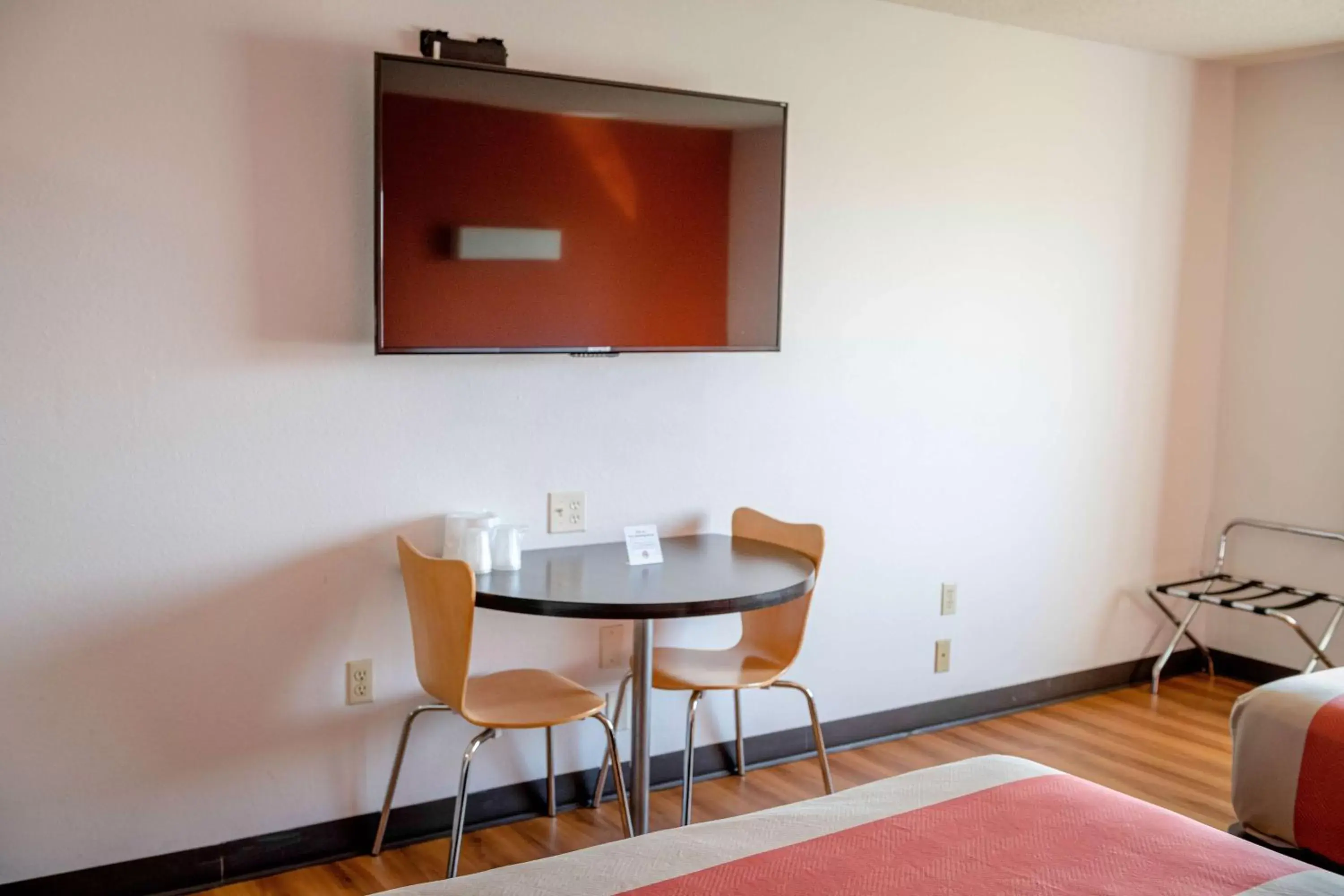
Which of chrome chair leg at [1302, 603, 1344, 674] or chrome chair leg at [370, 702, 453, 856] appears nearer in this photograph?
chrome chair leg at [370, 702, 453, 856]

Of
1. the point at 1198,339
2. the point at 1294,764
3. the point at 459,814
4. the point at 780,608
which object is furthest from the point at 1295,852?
the point at 1198,339

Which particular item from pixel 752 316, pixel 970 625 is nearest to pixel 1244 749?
pixel 970 625

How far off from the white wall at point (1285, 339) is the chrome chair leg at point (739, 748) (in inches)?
93.9

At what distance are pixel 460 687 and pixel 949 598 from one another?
6.61 ft

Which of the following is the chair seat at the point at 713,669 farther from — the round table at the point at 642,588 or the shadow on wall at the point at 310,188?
the shadow on wall at the point at 310,188

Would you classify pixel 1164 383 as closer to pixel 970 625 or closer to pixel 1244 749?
pixel 970 625

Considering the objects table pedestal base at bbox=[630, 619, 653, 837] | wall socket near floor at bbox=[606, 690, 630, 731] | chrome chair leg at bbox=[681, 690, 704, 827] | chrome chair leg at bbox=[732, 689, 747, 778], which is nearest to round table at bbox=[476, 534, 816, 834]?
table pedestal base at bbox=[630, 619, 653, 837]

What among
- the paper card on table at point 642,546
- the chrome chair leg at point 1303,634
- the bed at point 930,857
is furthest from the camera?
the chrome chair leg at point 1303,634

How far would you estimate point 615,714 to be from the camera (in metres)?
3.39

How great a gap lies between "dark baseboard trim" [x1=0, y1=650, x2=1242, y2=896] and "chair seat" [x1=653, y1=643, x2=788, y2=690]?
38 centimetres

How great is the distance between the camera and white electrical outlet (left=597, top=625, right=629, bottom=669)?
3402 mm

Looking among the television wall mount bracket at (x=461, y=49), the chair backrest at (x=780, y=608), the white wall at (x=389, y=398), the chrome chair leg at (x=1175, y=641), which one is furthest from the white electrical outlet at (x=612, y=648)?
the chrome chair leg at (x=1175, y=641)

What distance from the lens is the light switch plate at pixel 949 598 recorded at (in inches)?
163

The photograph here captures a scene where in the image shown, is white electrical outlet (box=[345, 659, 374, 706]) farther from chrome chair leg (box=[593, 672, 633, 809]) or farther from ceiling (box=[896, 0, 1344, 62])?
ceiling (box=[896, 0, 1344, 62])
